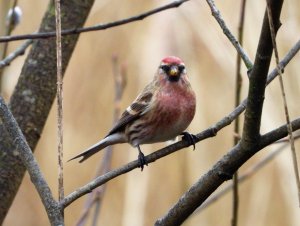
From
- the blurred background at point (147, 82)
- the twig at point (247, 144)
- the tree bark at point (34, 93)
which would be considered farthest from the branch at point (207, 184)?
the blurred background at point (147, 82)

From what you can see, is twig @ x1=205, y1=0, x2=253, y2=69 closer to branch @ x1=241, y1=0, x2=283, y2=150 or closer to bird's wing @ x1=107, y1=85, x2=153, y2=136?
branch @ x1=241, y1=0, x2=283, y2=150

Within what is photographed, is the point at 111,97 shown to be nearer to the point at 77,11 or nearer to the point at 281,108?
the point at 281,108

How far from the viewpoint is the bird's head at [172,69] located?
2070 mm

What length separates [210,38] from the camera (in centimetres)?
325

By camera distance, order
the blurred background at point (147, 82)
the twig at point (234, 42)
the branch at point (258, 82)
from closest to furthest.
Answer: the branch at point (258, 82) < the twig at point (234, 42) < the blurred background at point (147, 82)

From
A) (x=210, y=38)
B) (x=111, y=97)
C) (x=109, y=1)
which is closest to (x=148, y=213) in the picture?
(x=111, y=97)

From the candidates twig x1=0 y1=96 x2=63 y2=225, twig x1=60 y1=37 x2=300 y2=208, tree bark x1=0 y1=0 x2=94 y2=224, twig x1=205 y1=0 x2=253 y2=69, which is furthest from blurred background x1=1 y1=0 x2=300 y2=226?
twig x1=0 y1=96 x2=63 y2=225

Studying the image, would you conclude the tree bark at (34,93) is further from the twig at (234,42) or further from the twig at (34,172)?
the twig at (234,42)

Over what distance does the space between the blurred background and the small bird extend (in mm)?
888

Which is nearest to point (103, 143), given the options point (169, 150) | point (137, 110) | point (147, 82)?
point (137, 110)

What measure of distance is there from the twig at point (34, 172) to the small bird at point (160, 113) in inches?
30.5

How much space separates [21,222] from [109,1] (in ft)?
4.18

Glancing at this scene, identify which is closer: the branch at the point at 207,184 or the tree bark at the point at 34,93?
the branch at the point at 207,184

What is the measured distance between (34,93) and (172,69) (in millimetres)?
518
